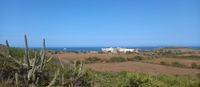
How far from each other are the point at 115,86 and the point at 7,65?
4.63 metres

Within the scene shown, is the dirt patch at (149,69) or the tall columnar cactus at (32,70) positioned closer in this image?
the tall columnar cactus at (32,70)

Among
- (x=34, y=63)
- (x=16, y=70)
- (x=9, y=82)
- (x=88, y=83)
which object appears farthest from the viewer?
(x=88, y=83)

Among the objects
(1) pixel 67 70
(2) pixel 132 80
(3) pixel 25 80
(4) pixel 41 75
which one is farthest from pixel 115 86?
(3) pixel 25 80

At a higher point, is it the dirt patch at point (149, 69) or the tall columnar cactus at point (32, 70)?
the tall columnar cactus at point (32, 70)

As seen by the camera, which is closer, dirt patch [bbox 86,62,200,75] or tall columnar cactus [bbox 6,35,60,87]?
tall columnar cactus [bbox 6,35,60,87]

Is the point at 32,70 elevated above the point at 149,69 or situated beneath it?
elevated above

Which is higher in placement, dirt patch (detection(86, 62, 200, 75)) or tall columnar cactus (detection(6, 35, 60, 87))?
tall columnar cactus (detection(6, 35, 60, 87))

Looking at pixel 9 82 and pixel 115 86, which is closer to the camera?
pixel 9 82

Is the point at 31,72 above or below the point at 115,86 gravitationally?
above

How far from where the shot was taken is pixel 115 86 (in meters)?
15.3

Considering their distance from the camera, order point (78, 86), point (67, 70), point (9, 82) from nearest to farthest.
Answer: point (9, 82), point (78, 86), point (67, 70)

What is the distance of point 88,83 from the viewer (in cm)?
1449

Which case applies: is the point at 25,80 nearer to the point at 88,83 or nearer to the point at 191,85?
the point at 88,83

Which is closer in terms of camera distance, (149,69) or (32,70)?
(32,70)
